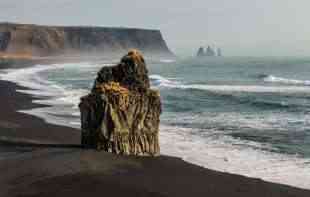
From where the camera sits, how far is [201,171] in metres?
12.1

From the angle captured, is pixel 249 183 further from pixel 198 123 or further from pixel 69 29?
pixel 69 29

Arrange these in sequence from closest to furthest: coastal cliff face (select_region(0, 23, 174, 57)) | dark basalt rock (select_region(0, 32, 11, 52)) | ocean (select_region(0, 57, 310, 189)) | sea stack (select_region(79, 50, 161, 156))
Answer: sea stack (select_region(79, 50, 161, 156))
ocean (select_region(0, 57, 310, 189))
dark basalt rock (select_region(0, 32, 11, 52))
coastal cliff face (select_region(0, 23, 174, 57))

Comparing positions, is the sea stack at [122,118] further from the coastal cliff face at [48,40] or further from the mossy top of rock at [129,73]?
the coastal cliff face at [48,40]

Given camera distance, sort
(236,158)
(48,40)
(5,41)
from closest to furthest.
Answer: (236,158) < (5,41) < (48,40)

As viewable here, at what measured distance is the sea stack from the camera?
1291 cm

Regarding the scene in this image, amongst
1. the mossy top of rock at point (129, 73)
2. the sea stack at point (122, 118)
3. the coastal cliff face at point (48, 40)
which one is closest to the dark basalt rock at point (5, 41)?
the coastal cliff face at point (48, 40)

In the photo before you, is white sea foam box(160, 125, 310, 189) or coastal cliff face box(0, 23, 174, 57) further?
coastal cliff face box(0, 23, 174, 57)

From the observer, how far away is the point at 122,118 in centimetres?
1303

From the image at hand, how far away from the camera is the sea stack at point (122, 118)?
12.9m

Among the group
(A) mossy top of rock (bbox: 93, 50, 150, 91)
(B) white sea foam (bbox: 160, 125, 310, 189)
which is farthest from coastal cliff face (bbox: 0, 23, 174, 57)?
(A) mossy top of rock (bbox: 93, 50, 150, 91)

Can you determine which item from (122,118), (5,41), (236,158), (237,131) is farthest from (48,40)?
(122,118)

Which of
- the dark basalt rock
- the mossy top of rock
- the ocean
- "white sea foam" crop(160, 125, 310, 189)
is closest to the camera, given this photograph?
"white sea foam" crop(160, 125, 310, 189)

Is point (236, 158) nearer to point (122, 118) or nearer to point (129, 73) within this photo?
point (122, 118)

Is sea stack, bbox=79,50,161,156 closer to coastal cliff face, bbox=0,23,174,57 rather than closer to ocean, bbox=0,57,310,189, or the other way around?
ocean, bbox=0,57,310,189
